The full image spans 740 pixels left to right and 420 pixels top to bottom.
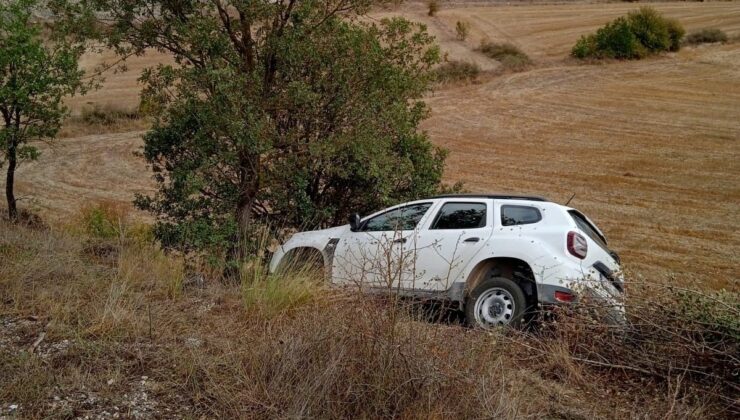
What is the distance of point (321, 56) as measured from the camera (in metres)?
11.3

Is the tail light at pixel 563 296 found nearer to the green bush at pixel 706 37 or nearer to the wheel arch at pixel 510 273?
the wheel arch at pixel 510 273

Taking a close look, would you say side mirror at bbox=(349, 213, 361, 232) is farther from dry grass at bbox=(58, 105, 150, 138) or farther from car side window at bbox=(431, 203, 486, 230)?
dry grass at bbox=(58, 105, 150, 138)

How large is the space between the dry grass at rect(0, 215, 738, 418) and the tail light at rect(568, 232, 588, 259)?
1571 millimetres

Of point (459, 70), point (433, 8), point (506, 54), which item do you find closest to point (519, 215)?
point (459, 70)

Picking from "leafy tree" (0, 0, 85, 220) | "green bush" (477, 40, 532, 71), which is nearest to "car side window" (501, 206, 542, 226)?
"leafy tree" (0, 0, 85, 220)

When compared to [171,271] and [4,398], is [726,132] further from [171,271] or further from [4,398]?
[4,398]

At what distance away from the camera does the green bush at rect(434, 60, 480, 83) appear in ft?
143

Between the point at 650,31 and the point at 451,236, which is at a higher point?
the point at 650,31

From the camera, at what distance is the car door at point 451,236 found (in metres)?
7.98

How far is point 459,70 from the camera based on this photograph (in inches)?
1748

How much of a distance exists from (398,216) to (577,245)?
228cm

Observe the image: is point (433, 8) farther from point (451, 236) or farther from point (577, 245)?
point (577, 245)

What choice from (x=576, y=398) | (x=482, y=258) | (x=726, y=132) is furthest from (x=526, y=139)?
(x=576, y=398)

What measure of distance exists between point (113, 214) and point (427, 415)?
15.0m
